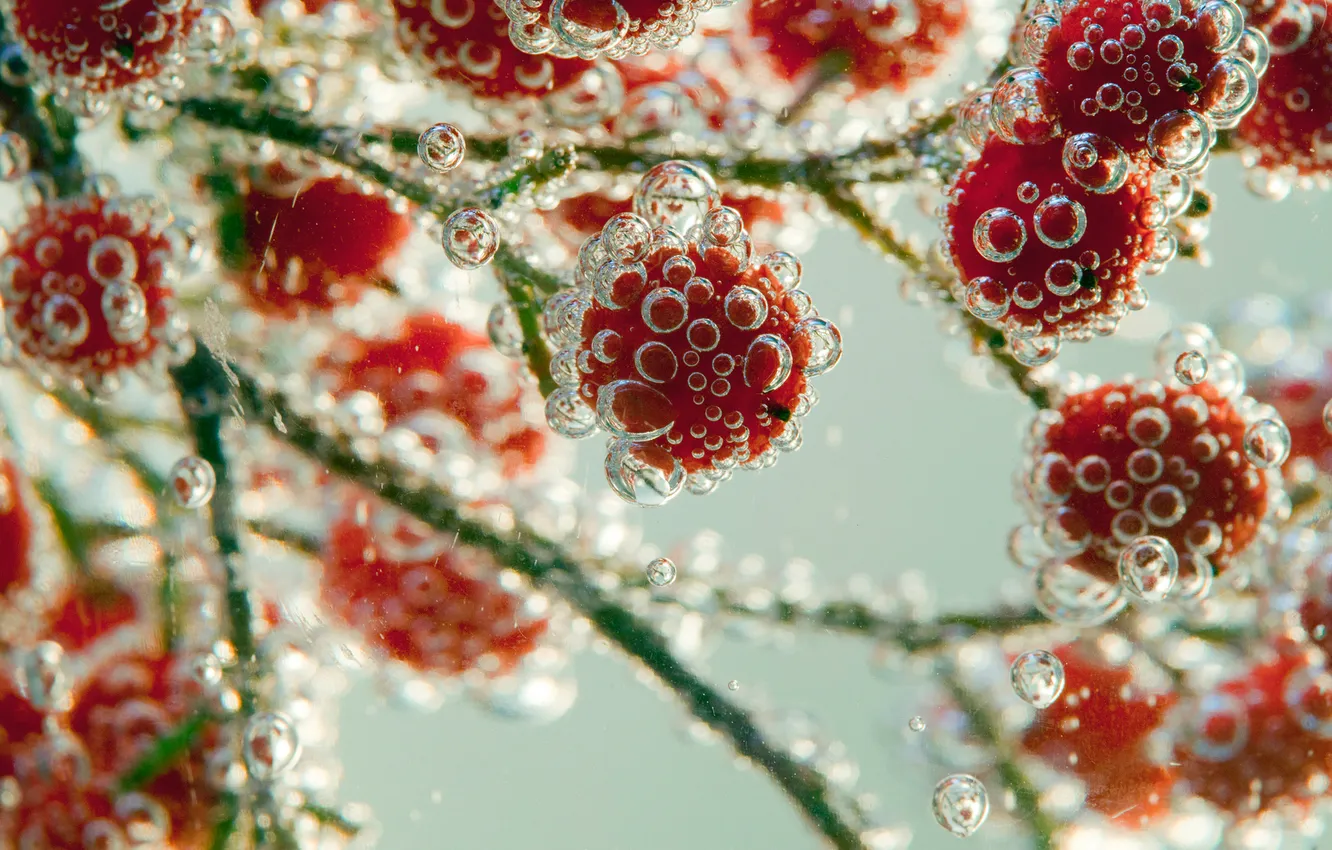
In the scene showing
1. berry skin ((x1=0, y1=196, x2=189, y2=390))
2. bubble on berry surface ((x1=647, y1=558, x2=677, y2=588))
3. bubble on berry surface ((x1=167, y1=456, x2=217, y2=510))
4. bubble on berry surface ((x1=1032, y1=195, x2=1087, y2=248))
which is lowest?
bubble on berry surface ((x1=167, y1=456, x2=217, y2=510))

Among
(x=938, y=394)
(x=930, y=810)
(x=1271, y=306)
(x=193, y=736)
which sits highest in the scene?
(x=1271, y=306)

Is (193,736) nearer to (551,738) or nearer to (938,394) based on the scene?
(551,738)

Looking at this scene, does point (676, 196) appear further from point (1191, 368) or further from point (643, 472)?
point (1191, 368)

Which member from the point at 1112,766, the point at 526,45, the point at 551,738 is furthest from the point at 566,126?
the point at 1112,766

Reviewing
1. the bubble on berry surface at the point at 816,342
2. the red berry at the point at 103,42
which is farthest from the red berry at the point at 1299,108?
the red berry at the point at 103,42

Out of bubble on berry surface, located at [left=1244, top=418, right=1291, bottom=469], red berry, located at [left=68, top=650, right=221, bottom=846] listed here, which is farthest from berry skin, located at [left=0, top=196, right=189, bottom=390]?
bubble on berry surface, located at [left=1244, top=418, right=1291, bottom=469]

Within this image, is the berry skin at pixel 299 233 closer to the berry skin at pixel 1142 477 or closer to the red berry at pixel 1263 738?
the berry skin at pixel 1142 477

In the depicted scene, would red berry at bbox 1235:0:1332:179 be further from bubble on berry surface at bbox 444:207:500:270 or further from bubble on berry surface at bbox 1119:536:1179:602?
bubble on berry surface at bbox 444:207:500:270
